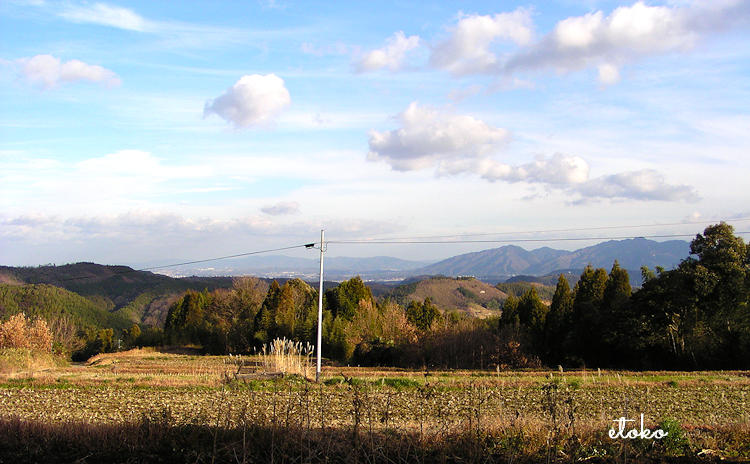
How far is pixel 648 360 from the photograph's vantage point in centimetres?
2642

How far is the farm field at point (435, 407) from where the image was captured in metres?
6.12

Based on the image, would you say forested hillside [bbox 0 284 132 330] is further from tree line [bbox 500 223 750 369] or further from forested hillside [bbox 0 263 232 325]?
tree line [bbox 500 223 750 369]

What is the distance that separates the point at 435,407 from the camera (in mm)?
10500

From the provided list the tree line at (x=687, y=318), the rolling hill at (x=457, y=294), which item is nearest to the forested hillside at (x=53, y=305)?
the rolling hill at (x=457, y=294)

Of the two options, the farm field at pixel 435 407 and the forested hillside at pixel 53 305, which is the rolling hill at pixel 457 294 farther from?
the farm field at pixel 435 407

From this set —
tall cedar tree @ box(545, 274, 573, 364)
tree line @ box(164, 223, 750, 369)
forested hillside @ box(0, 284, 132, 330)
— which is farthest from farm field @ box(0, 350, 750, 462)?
forested hillside @ box(0, 284, 132, 330)

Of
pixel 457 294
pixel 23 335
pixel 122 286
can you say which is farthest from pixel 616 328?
pixel 122 286

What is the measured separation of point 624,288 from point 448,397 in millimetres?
22530

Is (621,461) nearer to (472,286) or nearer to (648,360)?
(648,360)

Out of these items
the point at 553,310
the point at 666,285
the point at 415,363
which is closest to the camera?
the point at 666,285

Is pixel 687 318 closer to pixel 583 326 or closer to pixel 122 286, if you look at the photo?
pixel 583 326

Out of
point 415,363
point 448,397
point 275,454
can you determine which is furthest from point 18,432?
point 415,363

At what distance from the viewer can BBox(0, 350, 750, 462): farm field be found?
241 inches

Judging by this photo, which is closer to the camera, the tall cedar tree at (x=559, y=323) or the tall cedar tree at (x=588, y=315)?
the tall cedar tree at (x=588, y=315)
